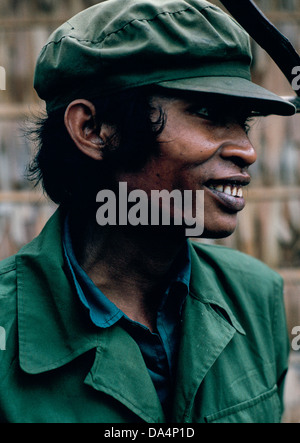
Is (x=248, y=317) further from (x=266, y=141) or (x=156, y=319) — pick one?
(x=266, y=141)

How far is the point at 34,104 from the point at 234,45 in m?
1.70

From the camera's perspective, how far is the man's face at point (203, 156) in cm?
155

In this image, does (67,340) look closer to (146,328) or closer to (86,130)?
(146,328)

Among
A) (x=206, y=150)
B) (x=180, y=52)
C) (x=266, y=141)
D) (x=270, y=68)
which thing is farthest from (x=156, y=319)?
(x=270, y=68)

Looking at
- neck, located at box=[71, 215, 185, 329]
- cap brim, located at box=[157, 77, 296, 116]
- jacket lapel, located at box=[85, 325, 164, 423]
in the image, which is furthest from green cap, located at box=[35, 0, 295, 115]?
jacket lapel, located at box=[85, 325, 164, 423]

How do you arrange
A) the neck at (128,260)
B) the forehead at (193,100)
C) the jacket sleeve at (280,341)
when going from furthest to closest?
the jacket sleeve at (280,341) < the neck at (128,260) < the forehead at (193,100)

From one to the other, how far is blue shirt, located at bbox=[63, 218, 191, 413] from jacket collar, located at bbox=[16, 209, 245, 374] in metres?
0.04

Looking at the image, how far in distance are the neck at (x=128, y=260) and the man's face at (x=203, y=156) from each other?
6.5 inches

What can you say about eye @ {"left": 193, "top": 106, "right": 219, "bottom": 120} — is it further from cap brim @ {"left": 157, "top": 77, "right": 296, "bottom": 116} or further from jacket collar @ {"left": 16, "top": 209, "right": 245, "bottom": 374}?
jacket collar @ {"left": 16, "top": 209, "right": 245, "bottom": 374}

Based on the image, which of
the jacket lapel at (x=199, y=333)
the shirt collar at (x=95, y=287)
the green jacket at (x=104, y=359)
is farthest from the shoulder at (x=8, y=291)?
the jacket lapel at (x=199, y=333)

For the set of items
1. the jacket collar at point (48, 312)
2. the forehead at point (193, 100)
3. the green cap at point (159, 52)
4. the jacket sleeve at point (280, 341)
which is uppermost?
the green cap at point (159, 52)

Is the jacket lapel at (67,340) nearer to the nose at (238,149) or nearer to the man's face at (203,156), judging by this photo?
the man's face at (203,156)

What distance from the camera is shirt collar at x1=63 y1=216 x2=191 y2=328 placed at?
1572 mm

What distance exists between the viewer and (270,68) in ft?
9.77
